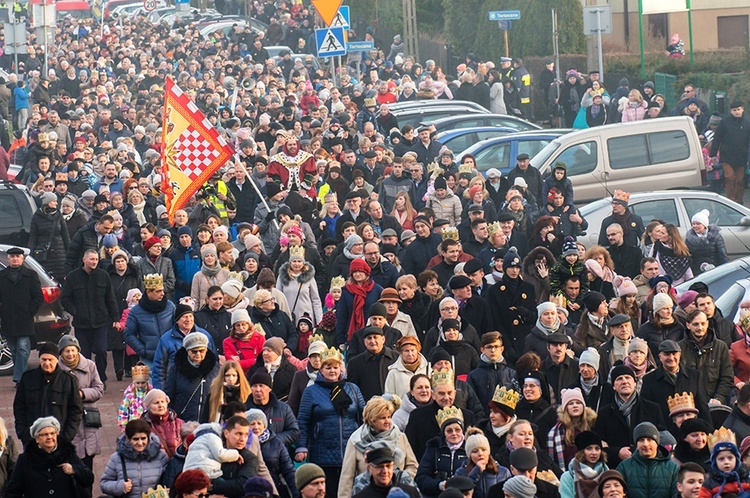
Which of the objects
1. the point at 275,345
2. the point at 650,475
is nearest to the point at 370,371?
the point at 275,345

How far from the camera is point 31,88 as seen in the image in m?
46.0

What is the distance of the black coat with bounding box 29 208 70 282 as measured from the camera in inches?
833

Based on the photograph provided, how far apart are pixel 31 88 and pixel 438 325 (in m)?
33.2

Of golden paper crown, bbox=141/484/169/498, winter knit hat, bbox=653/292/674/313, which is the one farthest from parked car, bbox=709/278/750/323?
golden paper crown, bbox=141/484/169/498

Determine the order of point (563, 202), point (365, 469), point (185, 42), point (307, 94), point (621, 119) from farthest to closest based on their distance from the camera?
point (185, 42) < point (307, 94) < point (621, 119) < point (563, 202) < point (365, 469)

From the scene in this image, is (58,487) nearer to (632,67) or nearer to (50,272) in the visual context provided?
(50,272)

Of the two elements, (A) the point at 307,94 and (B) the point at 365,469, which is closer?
(B) the point at 365,469

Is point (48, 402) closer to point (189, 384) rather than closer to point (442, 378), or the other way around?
point (189, 384)

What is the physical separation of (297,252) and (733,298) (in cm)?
444

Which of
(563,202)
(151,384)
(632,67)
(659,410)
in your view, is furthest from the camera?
(632,67)

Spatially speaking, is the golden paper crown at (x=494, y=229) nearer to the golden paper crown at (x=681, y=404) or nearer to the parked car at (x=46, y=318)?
the parked car at (x=46, y=318)

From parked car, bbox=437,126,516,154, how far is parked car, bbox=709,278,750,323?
12716mm

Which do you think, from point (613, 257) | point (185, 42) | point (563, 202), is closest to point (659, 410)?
point (613, 257)

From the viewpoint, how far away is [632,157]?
24.8m
